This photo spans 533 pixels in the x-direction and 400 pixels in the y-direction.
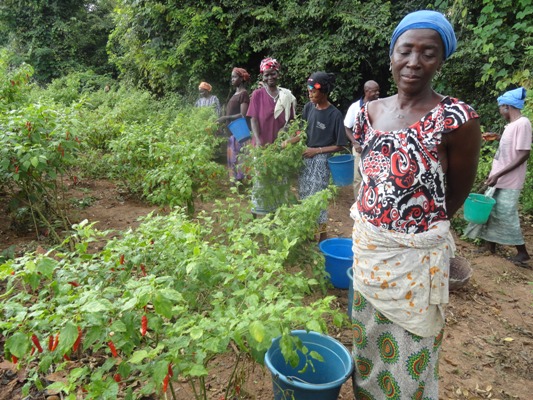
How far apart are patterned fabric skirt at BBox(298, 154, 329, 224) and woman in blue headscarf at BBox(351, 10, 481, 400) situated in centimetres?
216

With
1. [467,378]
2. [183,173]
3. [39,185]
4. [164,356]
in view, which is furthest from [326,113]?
[164,356]

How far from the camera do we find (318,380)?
219cm

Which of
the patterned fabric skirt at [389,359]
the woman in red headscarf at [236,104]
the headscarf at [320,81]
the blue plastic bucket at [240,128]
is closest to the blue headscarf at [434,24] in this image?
the patterned fabric skirt at [389,359]

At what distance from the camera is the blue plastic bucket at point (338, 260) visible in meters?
3.50

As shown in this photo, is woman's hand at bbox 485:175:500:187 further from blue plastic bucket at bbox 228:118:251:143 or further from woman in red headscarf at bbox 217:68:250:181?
woman in red headscarf at bbox 217:68:250:181

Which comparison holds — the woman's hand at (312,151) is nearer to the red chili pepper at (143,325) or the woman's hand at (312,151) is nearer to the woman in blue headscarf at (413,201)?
the woman in blue headscarf at (413,201)

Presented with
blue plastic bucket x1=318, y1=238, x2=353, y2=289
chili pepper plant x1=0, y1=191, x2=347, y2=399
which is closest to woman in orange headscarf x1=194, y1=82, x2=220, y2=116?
blue plastic bucket x1=318, y1=238, x2=353, y2=289

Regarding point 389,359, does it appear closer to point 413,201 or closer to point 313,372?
point 313,372

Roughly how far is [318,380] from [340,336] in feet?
3.16

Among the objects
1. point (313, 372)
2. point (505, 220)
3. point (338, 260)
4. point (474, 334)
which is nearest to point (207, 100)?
point (338, 260)

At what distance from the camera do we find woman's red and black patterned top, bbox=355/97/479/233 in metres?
1.65

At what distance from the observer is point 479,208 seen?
14.6 ft

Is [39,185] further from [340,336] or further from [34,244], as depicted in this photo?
[340,336]

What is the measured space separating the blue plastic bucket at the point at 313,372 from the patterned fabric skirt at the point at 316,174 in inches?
80.2
